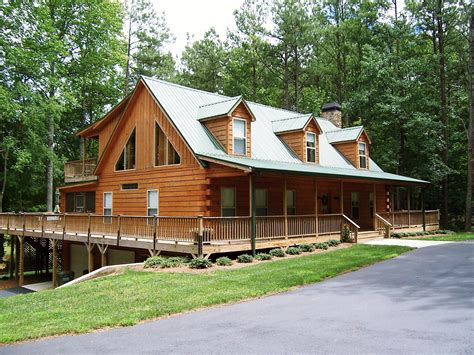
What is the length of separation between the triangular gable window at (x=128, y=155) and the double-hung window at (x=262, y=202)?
21.7ft

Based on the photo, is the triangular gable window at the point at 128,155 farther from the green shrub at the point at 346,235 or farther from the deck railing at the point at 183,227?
the green shrub at the point at 346,235

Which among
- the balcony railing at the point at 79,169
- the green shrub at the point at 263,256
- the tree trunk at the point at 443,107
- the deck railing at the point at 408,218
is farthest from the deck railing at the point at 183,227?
the tree trunk at the point at 443,107

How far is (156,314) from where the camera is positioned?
8180 mm

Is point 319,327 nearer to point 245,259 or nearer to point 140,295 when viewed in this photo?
point 140,295

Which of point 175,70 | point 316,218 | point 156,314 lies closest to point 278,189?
point 316,218

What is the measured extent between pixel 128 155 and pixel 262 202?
739 cm

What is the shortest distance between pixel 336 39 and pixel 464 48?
1247 centimetres

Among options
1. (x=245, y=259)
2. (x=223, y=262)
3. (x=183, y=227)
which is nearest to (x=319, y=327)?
(x=223, y=262)

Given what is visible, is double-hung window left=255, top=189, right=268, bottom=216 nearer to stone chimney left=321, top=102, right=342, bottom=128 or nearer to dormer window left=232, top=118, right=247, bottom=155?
dormer window left=232, top=118, right=247, bottom=155

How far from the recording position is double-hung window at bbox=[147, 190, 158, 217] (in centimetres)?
1983

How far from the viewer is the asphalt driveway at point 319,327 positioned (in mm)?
6043

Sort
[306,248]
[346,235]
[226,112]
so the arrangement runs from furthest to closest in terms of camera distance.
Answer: [346,235] → [226,112] → [306,248]

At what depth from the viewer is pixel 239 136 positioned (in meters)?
19.0

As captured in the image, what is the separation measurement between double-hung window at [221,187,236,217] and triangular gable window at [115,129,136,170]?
18.7ft
